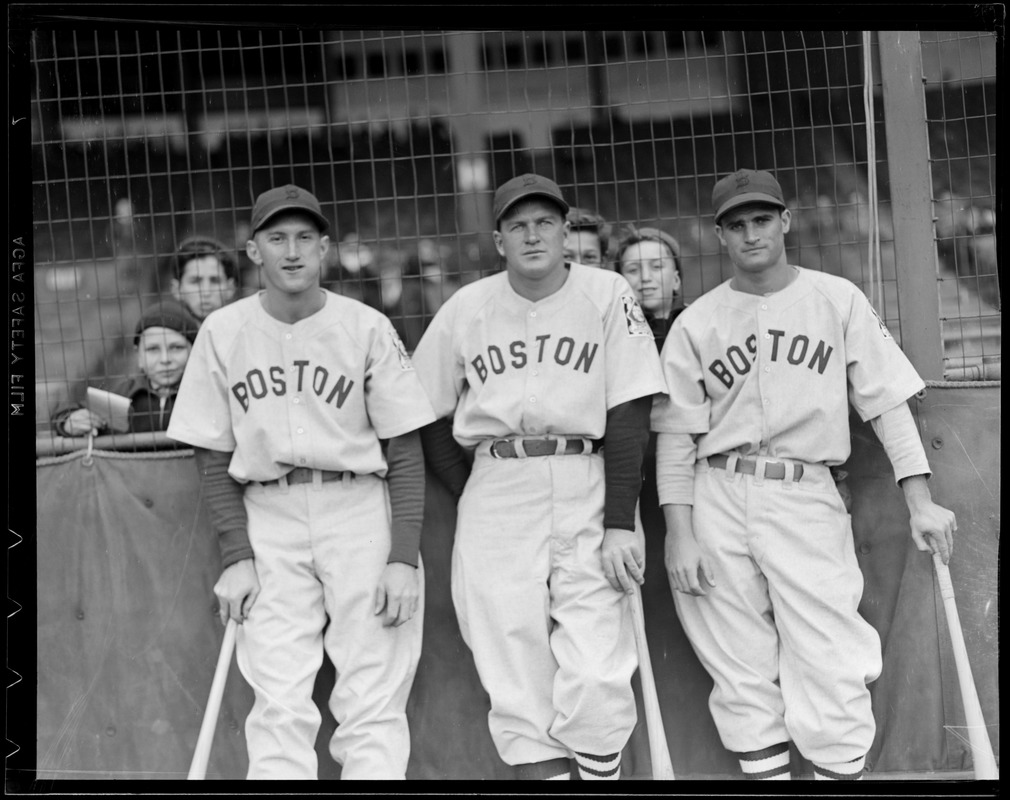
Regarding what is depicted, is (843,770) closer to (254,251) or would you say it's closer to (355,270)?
(355,270)

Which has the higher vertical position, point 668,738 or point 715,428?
point 715,428

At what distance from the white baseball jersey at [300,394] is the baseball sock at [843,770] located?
149cm

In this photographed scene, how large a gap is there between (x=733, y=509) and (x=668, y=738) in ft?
2.46

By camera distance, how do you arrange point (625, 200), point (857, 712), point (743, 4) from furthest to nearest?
point (625, 200) < point (743, 4) < point (857, 712)

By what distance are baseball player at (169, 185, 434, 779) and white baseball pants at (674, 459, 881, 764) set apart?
870mm

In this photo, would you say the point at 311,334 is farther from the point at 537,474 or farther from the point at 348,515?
the point at 537,474

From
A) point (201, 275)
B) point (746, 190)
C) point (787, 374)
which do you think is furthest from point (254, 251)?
point (787, 374)

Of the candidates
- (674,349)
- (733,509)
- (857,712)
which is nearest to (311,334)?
(674,349)

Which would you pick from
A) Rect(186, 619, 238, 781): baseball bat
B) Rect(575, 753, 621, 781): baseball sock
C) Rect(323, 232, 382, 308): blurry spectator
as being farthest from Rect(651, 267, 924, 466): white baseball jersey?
Rect(186, 619, 238, 781): baseball bat

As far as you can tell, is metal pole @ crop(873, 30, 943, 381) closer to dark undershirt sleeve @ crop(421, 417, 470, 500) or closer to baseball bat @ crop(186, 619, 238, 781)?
dark undershirt sleeve @ crop(421, 417, 470, 500)

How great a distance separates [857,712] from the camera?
3340 millimetres

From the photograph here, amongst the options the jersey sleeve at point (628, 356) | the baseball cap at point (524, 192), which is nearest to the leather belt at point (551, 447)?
the jersey sleeve at point (628, 356)

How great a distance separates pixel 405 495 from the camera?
11.6ft

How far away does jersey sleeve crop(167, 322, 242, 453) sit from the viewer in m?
3.57
